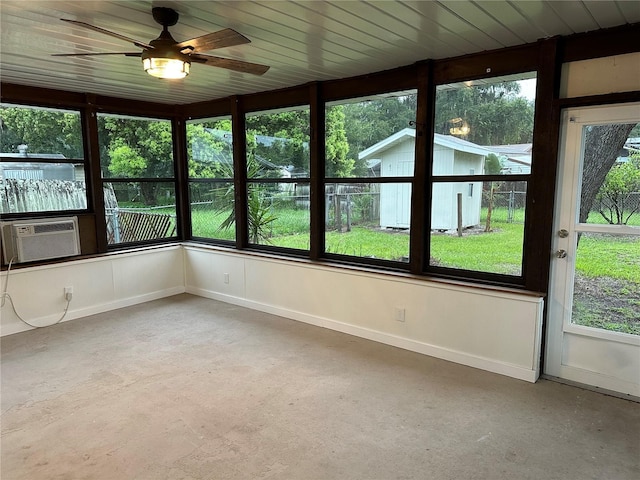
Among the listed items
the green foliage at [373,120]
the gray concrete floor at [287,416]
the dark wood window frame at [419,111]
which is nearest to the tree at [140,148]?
the dark wood window frame at [419,111]

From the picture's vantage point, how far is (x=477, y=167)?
10.8 ft

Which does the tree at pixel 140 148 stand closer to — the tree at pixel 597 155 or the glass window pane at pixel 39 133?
the glass window pane at pixel 39 133

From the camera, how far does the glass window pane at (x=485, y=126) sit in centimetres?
307

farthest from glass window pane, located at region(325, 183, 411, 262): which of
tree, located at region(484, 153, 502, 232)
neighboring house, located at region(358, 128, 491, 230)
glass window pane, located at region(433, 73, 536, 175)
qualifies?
tree, located at region(484, 153, 502, 232)

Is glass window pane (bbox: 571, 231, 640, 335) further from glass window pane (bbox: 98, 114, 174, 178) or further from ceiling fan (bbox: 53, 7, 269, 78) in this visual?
glass window pane (bbox: 98, 114, 174, 178)

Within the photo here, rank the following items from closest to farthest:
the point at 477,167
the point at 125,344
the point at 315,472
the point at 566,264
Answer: the point at 315,472 → the point at 566,264 → the point at 477,167 → the point at 125,344

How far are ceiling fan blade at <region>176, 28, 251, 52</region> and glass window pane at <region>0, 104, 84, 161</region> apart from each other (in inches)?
115

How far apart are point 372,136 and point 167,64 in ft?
6.80

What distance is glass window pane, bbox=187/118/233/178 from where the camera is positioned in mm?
5094

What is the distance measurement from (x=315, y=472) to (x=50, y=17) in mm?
2907

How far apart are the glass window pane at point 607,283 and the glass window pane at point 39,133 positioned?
5000 mm

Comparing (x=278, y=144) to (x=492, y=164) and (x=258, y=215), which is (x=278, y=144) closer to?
(x=258, y=215)

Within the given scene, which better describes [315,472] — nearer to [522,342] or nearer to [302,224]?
[522,342]

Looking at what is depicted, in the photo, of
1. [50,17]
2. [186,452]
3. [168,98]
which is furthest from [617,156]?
[168,98]
